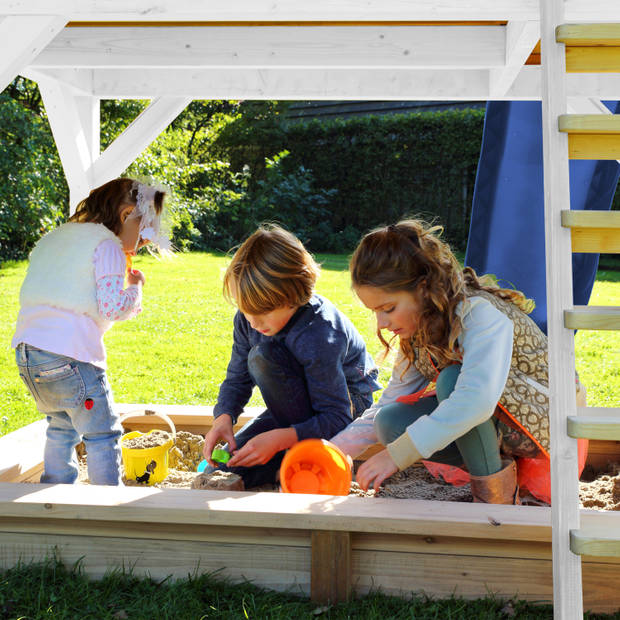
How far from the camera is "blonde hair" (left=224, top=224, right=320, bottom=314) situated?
247cm

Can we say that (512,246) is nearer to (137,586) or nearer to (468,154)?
(137,586)

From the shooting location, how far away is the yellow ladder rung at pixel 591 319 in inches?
58.4

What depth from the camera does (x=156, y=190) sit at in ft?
9.30

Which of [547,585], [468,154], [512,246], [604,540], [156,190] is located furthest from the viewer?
[468,154]

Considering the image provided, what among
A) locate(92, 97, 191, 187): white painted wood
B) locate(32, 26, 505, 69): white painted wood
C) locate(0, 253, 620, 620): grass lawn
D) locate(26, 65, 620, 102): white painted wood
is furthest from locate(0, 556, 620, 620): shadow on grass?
locate(26, 65, 620, 102): white painted wood

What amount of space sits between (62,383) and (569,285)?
1.70 m

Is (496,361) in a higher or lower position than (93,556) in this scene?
higher

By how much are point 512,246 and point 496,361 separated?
251cm

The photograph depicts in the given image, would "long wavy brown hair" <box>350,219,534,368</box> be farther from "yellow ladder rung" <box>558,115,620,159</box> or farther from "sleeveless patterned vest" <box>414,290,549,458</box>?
"yellow ladder rung" <box>558,115,620,159</box>

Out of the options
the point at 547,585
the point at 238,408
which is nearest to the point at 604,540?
the point at 547,585

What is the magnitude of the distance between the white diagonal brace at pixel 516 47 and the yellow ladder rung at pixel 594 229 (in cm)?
106

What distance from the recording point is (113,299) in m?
2.54

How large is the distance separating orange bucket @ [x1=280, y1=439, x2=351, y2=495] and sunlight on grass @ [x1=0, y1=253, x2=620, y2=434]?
411mm

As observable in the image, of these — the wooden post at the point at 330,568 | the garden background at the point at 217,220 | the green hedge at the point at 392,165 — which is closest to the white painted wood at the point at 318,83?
the garden background at the point at 217,220
